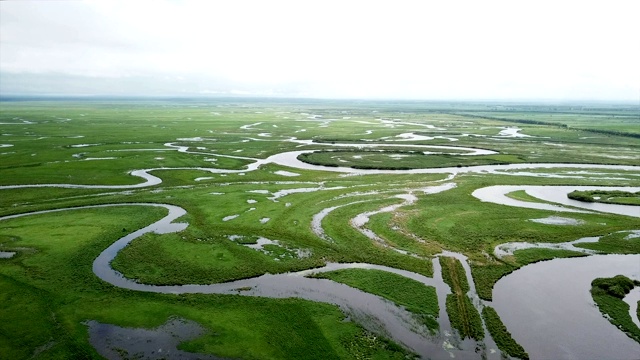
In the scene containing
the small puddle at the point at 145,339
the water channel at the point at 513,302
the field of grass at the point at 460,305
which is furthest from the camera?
the field of grass at the point at 460,305

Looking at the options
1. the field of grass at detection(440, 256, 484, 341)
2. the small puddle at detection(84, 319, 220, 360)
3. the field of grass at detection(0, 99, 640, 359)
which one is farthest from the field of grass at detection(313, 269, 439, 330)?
the small puddle at detection(84, 319, 220, 360)

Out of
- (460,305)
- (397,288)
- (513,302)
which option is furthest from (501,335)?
(397,288)

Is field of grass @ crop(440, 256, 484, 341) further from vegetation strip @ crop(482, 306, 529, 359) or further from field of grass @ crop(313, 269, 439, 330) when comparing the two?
field of grass @ crop(313, 269, 439, 330)

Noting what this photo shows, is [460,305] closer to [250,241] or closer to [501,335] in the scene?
[501,335]

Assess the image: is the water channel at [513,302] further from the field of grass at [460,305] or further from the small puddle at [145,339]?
the small puddle at [145,339]

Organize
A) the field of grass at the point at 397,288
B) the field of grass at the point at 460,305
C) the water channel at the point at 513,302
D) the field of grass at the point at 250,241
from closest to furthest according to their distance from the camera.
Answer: the water channel at the point at 513,302 < the field of grass at the point at 250,241 < the field of grass at the point at 460,305 < the field of grass at the point at 397,288

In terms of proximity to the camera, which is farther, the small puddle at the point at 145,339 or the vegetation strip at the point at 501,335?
the vegetation strip at the point at 501,335

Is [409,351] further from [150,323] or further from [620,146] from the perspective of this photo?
[620,146]

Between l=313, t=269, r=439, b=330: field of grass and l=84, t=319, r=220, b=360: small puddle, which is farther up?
l=313, t=269, r=439, b=330: field of grass

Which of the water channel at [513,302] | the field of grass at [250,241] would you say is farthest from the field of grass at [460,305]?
the water channel at [513,302]

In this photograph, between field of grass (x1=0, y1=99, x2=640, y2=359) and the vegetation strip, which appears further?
field of grass (x1=0, y1=99, x2=640, y2=359)

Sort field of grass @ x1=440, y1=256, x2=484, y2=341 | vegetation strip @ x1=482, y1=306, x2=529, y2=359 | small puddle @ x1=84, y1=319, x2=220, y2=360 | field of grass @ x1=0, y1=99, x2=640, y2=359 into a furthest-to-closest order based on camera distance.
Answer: field of grass @ x1=440, y1=256, x2=484, y2=341
field of grass @ x1=0, y1=99, x2=640, y2=359
vegetation strip @ x1=482, y1=306, x2=529, y2=359
small puddle @ x1=84, y1=319, x2=220, y2=360
